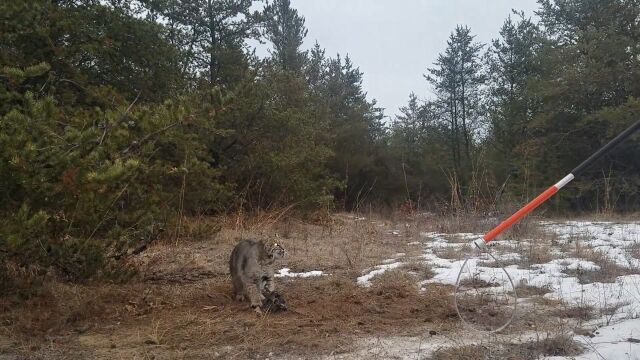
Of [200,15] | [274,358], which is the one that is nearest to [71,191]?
[274,358]

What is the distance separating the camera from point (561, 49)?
19.9m

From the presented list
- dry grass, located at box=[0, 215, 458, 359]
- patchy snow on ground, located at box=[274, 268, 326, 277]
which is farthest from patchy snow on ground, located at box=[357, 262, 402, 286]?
patchy snow on ground, located at box=[274, 268, 326, 277]

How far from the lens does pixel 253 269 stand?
410cm

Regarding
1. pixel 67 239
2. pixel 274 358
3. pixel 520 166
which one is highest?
pixel 520 166

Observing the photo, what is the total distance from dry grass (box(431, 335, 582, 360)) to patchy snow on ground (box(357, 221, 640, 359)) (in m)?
0.10

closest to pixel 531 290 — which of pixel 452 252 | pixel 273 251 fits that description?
pixel 452 252

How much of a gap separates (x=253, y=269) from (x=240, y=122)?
880 cm

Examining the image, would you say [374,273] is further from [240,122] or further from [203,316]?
[240,122]

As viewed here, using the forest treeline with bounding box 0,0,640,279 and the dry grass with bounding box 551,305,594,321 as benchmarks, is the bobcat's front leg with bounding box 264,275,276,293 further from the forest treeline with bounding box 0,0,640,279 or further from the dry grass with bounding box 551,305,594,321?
the dry grass with bounding box 551,305,594,321

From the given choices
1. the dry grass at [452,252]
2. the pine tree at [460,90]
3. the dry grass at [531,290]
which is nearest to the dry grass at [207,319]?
the dry grass at [531,290]

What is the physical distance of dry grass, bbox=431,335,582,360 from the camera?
288 cm

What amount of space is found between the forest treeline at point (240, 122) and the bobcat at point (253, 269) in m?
0.88

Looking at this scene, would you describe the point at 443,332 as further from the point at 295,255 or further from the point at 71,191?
the point at 295,255

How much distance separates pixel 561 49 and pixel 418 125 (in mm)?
15856
